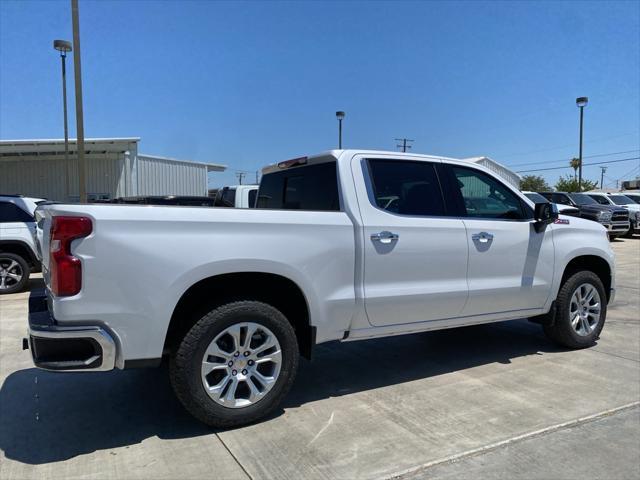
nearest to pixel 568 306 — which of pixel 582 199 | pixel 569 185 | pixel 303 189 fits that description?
pixel 303 189

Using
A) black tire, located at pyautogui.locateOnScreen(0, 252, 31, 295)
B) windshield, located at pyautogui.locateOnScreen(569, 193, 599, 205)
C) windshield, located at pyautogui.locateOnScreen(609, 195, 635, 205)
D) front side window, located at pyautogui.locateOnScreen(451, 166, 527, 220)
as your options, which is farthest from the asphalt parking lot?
windshield, located at pyautogui.locateOnScreen(609, 195, 635, 205)

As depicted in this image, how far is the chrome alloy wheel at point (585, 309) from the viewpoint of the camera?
5.34 metres

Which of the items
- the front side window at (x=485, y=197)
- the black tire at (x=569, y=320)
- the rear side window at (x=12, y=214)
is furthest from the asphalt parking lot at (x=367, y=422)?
the rear side window at (x=12, y=214)

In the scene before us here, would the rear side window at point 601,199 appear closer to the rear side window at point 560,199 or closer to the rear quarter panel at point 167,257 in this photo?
the rear side window at point 560,199

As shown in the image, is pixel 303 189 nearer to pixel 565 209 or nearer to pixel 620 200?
pixel 565 209

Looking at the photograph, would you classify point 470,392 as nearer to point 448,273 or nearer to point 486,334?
point 448,273

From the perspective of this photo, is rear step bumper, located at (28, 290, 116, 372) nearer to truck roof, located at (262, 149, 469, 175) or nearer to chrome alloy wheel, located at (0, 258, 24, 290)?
truck roof, located at (262, 149, 469, 175)

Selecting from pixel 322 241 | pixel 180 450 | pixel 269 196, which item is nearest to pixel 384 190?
pixel 322 241

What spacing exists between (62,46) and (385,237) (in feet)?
50.3

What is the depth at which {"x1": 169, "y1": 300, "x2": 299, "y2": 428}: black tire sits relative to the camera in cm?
328

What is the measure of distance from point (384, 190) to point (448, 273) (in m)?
0.90

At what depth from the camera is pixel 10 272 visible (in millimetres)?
9086

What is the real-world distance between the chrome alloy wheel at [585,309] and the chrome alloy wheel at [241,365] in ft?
11.1

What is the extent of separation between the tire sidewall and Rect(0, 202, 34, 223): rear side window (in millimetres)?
8755
